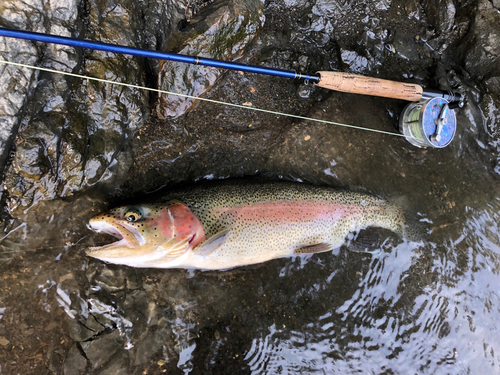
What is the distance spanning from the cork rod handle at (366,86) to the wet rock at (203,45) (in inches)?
35.7

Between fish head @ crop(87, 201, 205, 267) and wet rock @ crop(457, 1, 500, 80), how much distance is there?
3.58 meters

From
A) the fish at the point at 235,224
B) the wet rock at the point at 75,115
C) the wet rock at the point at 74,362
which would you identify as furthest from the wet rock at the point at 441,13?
the wet rock at the point at 74,362

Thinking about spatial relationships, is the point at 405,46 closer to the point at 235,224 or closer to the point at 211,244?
the point at 235,224

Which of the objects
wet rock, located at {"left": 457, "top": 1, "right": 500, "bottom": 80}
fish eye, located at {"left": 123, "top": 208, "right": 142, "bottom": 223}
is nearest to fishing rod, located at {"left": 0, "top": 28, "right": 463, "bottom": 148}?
wet rock, located at {"left": 457, "top": 1, "right": 500, "bottom": 80}

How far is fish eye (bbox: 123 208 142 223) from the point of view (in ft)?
7.70

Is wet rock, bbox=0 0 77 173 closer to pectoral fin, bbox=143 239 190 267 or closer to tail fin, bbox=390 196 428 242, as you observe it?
pectoral fin, bbox=143 239 190 267

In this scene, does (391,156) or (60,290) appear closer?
(60,290)

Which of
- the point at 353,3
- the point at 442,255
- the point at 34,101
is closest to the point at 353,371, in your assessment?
the point at 442,255

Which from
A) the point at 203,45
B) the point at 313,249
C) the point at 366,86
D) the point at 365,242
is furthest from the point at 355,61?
the point at 313,249

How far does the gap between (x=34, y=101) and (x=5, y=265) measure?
4.41ft

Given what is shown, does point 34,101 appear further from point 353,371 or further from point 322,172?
point 353,371

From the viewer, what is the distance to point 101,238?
266cm

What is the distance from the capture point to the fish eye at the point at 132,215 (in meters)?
2.35

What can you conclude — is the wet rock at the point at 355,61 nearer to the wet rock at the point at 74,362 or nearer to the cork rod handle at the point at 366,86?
the cork rod handle at the point at 366,86
